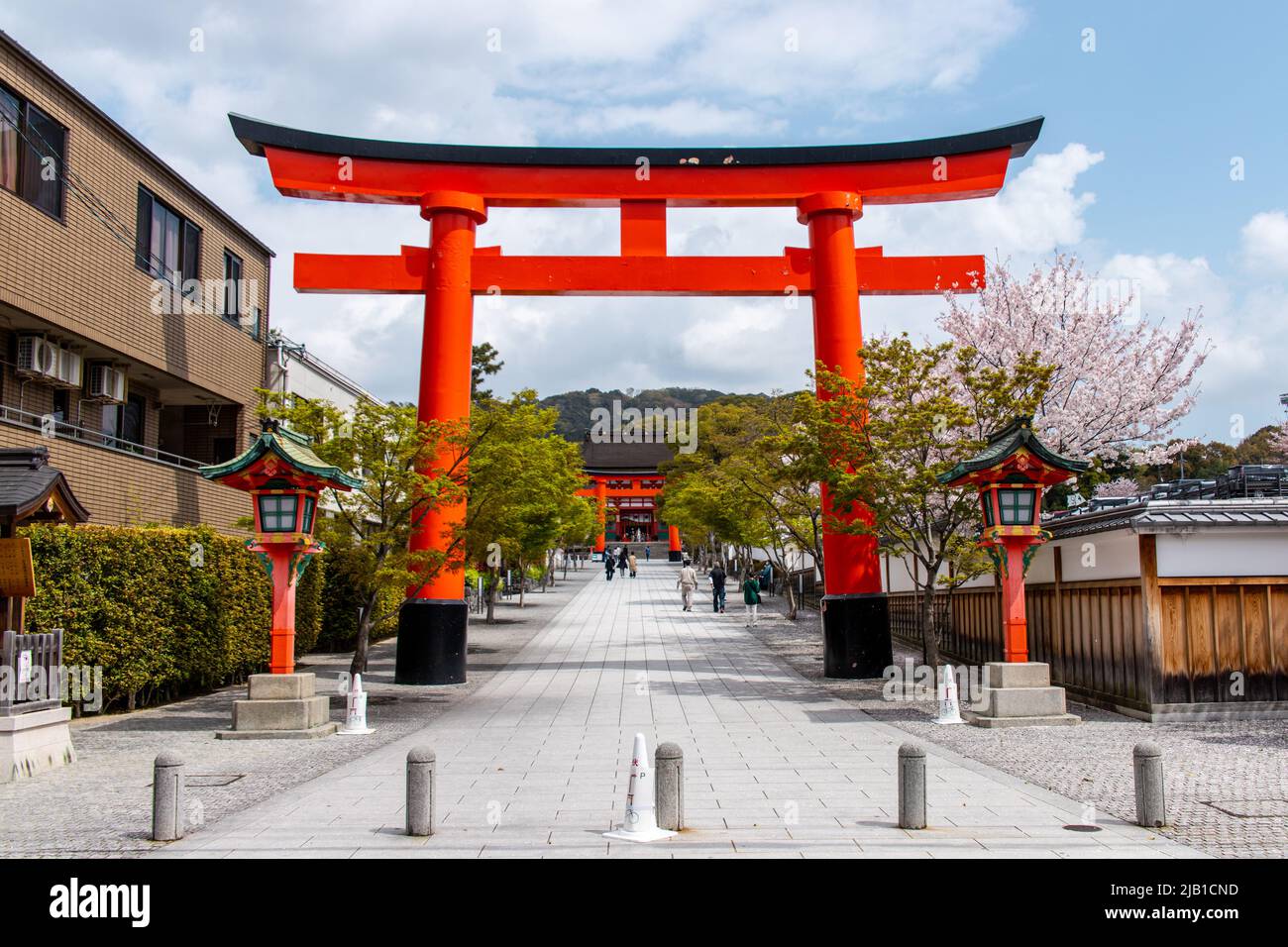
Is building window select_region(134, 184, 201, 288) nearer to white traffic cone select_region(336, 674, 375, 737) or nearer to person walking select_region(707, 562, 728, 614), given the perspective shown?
white traffic cone select_region(336, 674, 375, 737)

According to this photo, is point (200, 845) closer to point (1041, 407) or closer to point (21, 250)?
point (21, 250)

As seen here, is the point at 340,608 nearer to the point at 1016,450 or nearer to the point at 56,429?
the point at 56,429

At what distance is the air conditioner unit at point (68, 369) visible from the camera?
17.0 metres

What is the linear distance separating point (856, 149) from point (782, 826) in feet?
48.9

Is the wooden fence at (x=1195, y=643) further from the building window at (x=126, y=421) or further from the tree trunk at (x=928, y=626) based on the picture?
the building window at (x=126, y=421)

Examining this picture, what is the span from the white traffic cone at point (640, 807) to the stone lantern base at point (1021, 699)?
23.9 feet

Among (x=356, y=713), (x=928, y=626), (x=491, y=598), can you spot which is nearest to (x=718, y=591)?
(x=491, y=598)

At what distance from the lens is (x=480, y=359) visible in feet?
179

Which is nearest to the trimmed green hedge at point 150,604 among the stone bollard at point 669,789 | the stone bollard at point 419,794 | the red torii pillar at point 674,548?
the stone bollard at point 419,794

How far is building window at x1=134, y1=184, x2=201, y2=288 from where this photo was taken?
62.7ft

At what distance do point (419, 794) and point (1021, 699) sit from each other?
895 cm

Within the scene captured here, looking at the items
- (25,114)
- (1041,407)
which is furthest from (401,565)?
(1041,407)

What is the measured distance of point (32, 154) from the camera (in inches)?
617

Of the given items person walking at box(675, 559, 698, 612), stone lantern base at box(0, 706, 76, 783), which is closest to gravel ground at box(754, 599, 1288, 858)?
stone lantern base at box(0, 706, 76, 783)
